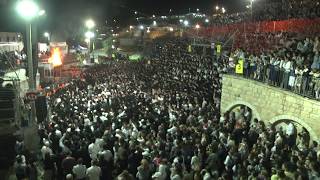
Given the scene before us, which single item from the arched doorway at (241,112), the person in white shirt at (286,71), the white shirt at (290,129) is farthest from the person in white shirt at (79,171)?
the arched doorway at (241,112)

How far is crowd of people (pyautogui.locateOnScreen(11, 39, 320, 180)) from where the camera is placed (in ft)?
34.6

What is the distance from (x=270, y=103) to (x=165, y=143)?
22.6 feet

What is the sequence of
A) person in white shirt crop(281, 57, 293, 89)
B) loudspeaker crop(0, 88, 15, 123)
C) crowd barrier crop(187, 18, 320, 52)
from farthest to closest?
crowd barrier crop(187, 18, 320, 52) < person in white shirt crop(281, 57, 293, 89) < loudspeaker crop(0, 88, 15, 123)

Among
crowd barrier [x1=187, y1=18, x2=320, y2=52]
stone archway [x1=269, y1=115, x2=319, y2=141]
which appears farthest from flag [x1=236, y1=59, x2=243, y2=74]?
crowd barrier [x1=187, y1=18, x2=320, y2=52]

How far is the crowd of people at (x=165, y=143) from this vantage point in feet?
34.6

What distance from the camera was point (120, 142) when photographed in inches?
476

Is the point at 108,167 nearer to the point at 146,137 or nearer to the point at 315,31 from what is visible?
the point at 146,137

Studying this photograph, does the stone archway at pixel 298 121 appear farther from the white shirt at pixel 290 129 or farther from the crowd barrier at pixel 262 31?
the crowd barrier at pixel 262 31

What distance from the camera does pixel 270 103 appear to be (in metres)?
17.7

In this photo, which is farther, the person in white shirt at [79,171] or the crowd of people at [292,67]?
the crowd of people at [292,67]

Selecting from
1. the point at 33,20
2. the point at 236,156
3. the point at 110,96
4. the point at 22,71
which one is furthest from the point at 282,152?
the point at 22,71

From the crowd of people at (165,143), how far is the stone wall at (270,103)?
0.54 meters

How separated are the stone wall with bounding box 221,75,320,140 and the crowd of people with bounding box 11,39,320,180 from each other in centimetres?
54

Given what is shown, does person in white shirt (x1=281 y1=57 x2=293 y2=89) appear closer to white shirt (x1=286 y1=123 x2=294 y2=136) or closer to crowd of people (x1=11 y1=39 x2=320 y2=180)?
white shirt (x1=286 y1=123 x2=294 y2=136)
